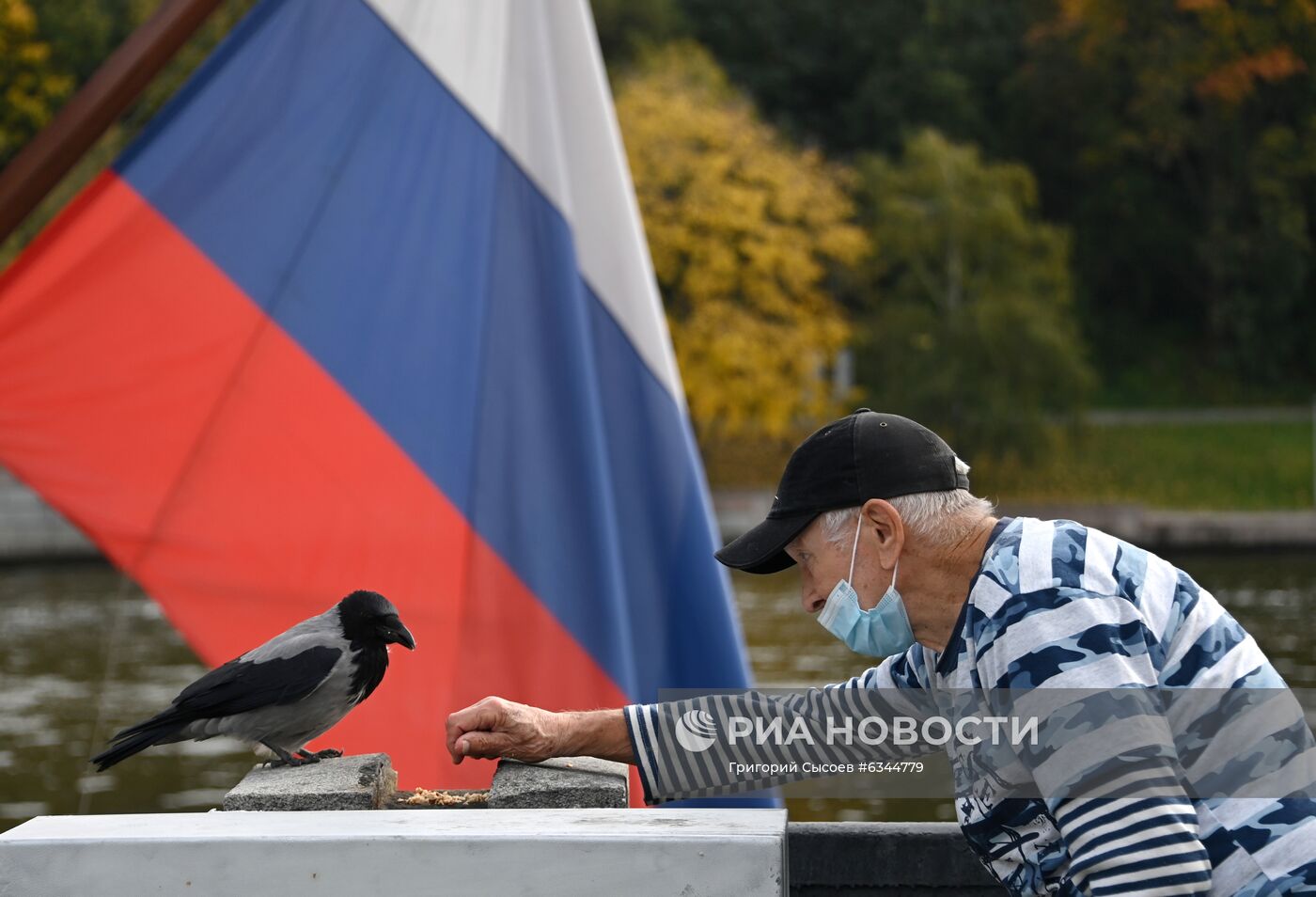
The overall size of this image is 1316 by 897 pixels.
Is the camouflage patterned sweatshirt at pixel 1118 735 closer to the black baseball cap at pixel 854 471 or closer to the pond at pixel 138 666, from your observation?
the black baseball cap at pixel 854 471

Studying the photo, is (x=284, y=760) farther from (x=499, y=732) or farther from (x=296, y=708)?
(x=499, y=732)

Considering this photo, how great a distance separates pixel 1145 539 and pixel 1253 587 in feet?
14.2

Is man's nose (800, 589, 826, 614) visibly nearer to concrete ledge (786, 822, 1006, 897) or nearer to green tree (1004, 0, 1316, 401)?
concrete ledge (786, 822, 1006, 897)

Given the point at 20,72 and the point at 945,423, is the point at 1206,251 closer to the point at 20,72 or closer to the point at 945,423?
the point at 945,423

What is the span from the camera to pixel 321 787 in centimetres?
209

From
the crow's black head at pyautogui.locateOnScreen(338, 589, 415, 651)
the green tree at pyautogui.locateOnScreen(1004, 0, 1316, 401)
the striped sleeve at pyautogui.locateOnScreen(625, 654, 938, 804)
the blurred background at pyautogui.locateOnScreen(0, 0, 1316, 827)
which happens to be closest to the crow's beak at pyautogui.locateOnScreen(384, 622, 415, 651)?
the crow's black head at pyautogui.locateOnScreen(338, 589, 415, 651)

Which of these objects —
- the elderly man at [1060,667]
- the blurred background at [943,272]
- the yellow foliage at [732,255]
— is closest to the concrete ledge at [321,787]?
the elderly man at [1060,667]

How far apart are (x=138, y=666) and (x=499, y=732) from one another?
1236 cm

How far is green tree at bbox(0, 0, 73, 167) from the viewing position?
24.1m

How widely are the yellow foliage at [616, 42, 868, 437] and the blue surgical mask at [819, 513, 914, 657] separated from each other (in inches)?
938

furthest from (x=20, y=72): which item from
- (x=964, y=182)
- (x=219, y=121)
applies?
(x=219, y=121)

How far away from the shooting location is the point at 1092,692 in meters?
1.60

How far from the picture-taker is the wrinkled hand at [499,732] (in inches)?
87.1

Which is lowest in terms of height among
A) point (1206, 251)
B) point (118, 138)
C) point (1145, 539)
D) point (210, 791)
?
point (1206, 251)
